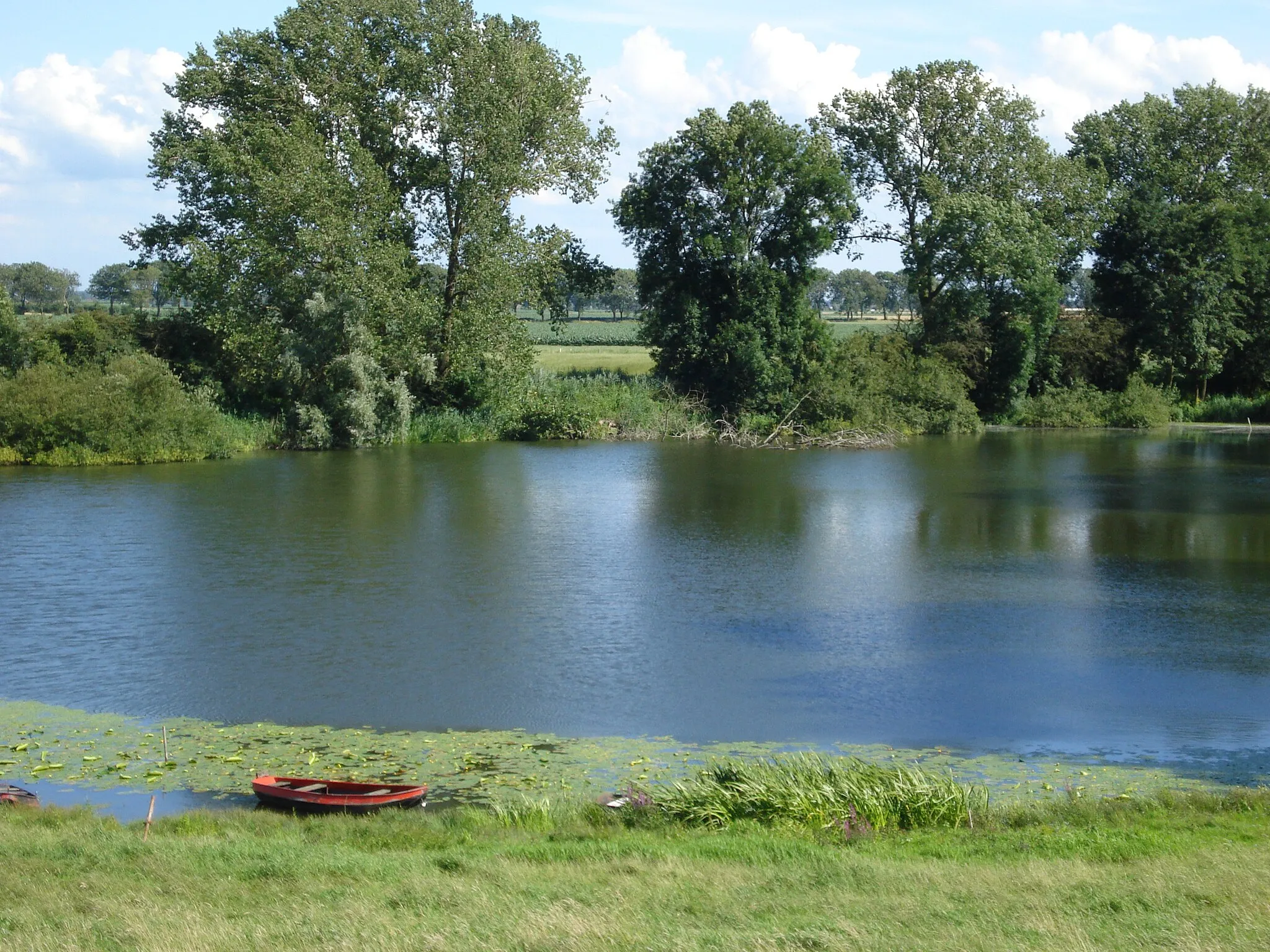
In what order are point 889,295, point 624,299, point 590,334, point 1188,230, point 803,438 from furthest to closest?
point 889,295 → point 624,299 → point 590,334 → point 1188,230 → point 803,438

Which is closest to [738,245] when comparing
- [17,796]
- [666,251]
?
[666,251]

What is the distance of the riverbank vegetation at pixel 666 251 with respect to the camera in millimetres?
43250

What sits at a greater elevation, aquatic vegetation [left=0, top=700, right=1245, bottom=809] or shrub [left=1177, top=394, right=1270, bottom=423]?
shrub [left=1177, top=394, right=1270, bottom=423]

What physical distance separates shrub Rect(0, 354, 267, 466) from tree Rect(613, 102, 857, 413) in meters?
20.6

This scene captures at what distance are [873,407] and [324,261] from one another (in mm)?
21890

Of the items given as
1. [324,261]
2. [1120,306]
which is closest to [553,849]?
[324,261]

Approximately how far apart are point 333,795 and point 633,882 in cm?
382

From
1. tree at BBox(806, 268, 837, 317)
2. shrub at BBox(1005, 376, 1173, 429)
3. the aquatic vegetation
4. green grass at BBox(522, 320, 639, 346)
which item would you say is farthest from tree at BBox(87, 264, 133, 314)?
the aquatic vegetation

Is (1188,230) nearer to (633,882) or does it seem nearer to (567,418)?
(567,418)

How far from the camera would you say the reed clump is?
990cm

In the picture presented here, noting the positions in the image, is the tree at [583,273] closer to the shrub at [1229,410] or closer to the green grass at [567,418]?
the green grass at [567,418]

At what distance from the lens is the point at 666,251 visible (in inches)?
2019

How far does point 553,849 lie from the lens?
8.91 m

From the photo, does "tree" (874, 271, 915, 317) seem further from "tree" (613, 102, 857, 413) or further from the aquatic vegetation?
the aquatic vegetation
